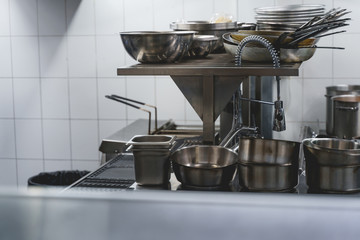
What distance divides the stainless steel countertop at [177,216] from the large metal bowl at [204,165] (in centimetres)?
→ 154

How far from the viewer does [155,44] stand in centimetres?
208

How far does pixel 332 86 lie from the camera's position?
356 centimetres

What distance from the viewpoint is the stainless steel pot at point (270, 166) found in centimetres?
188

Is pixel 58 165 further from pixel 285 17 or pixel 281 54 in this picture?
pixel 281 54

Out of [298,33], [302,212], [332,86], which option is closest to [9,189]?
[302,212]

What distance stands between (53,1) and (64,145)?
3.51 feet

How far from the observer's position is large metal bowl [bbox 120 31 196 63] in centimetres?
206

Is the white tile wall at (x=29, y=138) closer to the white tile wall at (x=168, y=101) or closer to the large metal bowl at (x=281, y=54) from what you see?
the white tile wall at (x=168, y=101)

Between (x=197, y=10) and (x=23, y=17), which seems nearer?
(x=197, y=10)

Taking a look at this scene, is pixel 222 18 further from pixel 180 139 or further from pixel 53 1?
pixel 53 1

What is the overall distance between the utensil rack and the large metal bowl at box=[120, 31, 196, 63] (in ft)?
0.14

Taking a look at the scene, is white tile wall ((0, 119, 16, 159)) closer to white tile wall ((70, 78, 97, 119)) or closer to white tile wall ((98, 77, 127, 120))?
white tile wall ((70, 78, 97, 119))

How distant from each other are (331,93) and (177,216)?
334 cm

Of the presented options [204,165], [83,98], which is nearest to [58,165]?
[83,98]
